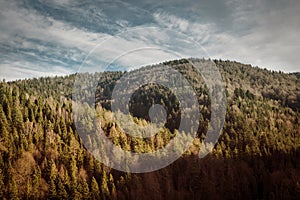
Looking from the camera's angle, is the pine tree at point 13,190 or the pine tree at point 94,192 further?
the pine tree at point 94,192

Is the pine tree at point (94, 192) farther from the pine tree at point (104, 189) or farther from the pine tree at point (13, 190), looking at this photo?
the pine tree at point (13, 190)

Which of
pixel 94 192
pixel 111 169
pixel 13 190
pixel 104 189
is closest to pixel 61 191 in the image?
pixel 94 192

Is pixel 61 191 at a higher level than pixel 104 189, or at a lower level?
higher

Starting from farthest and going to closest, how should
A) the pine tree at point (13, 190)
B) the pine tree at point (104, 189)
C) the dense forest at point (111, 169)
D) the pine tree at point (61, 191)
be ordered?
the dense forest at point (111, 169) < the pine tree at point (104, 189) < the pine tree at point (61, 191) < the pine tree at point (13, 190)

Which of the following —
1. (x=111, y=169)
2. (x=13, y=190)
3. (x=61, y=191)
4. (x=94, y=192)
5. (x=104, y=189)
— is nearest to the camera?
(x=13, y=190)

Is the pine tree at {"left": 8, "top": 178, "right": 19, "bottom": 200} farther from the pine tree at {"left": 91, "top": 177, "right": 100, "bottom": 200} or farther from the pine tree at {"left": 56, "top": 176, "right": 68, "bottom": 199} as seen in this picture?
the pine tree at {"left": 91, "top": 177, "right": 100, "bottom": 200}

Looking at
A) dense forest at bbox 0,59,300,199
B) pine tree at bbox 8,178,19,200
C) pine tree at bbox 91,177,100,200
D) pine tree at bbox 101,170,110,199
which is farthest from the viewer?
dense forest at bbox 0,59,300,199

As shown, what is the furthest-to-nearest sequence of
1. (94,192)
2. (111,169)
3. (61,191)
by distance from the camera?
1. (111,169)
2. (94,192)
3. (61,191)

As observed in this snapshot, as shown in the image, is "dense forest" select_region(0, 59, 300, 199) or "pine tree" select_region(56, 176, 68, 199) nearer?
"pine tree" select_region(56, 176, 68, 199)

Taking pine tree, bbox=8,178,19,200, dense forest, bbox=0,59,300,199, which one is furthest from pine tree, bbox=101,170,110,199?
pine tree, bbox=8,178,19,200

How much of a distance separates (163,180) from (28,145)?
5981 centimetres

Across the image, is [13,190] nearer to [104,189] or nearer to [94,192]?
[94,192]

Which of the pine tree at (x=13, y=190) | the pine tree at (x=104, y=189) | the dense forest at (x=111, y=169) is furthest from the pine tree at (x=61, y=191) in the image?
the pine tree at (x=104, y=189)

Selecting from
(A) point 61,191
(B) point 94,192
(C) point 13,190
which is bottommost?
(B) point 94,192
